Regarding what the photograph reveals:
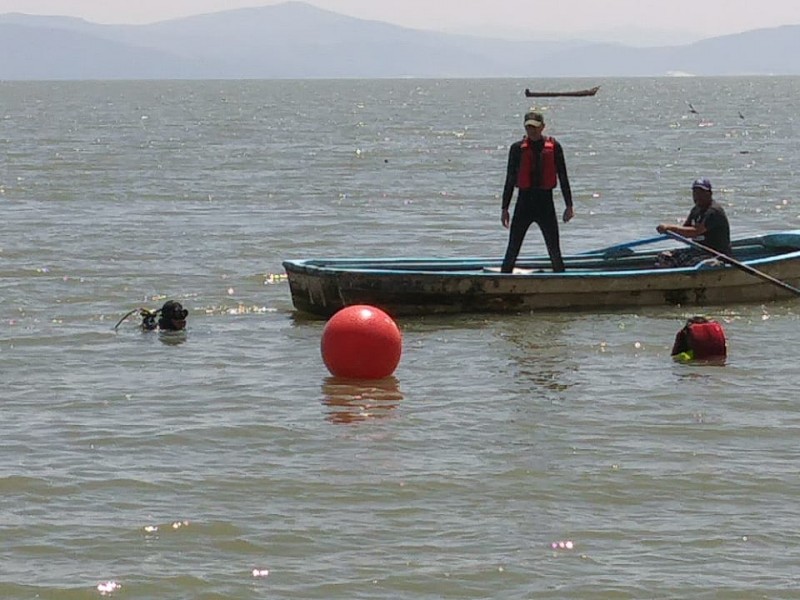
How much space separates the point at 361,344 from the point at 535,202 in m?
3.60

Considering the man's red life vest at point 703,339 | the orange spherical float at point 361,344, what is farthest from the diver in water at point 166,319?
the man's red life vest at point 703,339

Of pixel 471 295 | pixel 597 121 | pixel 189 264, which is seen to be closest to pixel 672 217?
pixel 189 264

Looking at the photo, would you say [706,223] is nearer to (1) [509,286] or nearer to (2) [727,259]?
(2) [727,259]

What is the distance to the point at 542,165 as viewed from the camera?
1523 centimetres

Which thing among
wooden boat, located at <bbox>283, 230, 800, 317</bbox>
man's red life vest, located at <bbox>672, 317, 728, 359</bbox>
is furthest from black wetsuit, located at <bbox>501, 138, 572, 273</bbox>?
man's red life vest, located at <bbox>672, 317, 728, 359</bbox>

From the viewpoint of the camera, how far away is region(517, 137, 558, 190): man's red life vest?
15.1 m

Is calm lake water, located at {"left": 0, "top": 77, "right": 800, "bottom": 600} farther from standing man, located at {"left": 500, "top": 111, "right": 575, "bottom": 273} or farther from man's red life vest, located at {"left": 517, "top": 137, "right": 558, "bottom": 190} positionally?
man's red life vest, located at {"left": 517, "top": 137, "right": 558, "bottom": 190}

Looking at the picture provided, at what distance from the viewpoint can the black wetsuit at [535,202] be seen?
15.2 m

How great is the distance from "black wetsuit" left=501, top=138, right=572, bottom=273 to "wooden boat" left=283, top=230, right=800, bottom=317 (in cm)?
25

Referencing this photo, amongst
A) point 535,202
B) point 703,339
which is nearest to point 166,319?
point 535,202

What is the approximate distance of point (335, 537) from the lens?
8883 millimetres

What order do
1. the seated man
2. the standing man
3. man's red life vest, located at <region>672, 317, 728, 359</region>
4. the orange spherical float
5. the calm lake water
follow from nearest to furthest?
the calm lake water
the orange spherical float
man's red life vest, located at <region>672, 317, 728, 359</region>
the standing man
the seated man

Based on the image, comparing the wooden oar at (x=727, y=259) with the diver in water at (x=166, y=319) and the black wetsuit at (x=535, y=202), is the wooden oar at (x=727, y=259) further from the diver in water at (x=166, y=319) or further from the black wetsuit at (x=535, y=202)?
the diver in water at (x=166, y=319)

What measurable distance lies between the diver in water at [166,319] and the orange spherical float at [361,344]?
2933 millimetres
